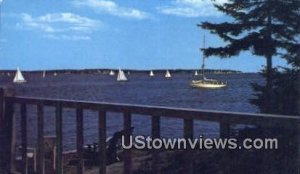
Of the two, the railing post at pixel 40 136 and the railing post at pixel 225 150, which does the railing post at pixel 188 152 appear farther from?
the railing post at pixel 40 136

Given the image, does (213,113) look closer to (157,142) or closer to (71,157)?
(157,142)

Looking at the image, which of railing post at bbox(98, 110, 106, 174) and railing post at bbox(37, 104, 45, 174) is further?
railing post at bbox(37, 104, 45, 174)

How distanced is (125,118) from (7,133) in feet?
7.88

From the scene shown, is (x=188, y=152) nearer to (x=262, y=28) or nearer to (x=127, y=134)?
(x=127, y=134)

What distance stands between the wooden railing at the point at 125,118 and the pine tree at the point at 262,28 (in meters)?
4.06

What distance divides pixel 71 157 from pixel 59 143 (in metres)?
5.08

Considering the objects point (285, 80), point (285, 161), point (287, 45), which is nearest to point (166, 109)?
point (285, 161)

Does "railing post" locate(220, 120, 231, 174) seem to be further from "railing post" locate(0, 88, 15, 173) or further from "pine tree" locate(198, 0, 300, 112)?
"pine tree" locate(198, 0, 300, 112)

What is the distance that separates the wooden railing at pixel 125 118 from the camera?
9.84ft

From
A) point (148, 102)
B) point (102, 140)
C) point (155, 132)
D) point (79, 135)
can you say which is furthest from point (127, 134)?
point (148, 102)

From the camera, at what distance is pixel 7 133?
5.91m

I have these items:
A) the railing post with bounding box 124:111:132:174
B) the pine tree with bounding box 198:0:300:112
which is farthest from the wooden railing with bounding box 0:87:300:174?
the pine tree with bounding box 198:0:300:112

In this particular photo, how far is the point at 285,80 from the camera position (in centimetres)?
833

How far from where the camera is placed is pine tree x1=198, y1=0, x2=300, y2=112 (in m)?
9.48
